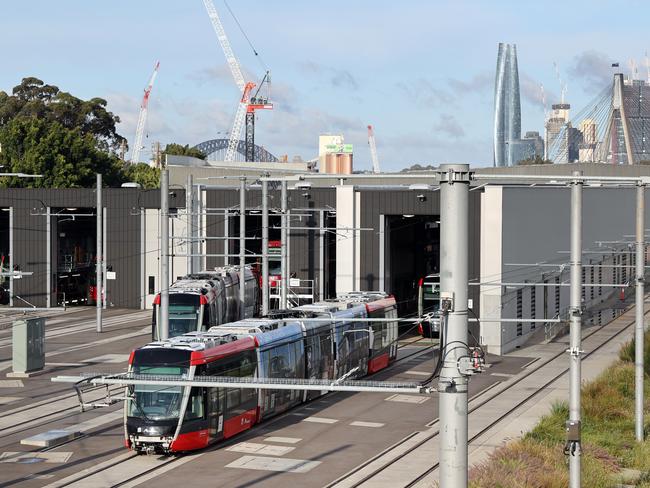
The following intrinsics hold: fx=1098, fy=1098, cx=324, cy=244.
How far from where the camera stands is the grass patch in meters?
23.7

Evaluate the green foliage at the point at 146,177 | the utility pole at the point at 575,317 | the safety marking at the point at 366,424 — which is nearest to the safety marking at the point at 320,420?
the safety marking at the point at 366,424

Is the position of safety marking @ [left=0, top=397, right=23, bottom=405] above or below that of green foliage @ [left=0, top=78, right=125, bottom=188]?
below

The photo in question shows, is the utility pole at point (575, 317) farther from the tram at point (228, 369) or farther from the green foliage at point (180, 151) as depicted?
the green foliage at point (180, 151)

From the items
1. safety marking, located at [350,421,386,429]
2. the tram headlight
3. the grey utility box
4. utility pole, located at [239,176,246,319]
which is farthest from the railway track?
the grey utility box

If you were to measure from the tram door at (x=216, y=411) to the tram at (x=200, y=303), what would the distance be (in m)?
12.8

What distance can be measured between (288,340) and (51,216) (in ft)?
132

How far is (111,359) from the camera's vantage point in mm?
50219

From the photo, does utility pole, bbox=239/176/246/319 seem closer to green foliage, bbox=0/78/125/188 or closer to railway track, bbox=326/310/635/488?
railway track, bbox=326/310/635/488

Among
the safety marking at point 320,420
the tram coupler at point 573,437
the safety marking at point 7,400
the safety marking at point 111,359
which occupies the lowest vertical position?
the safety marking at point 320,420

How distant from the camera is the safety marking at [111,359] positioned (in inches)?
1948

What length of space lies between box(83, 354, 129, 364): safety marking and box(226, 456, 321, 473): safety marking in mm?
21321

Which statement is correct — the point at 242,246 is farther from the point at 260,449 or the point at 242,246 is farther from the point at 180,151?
the point at 180,151

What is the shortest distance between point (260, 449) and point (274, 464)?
1.81 metres

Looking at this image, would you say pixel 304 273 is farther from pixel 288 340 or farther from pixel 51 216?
pixel 288 340
